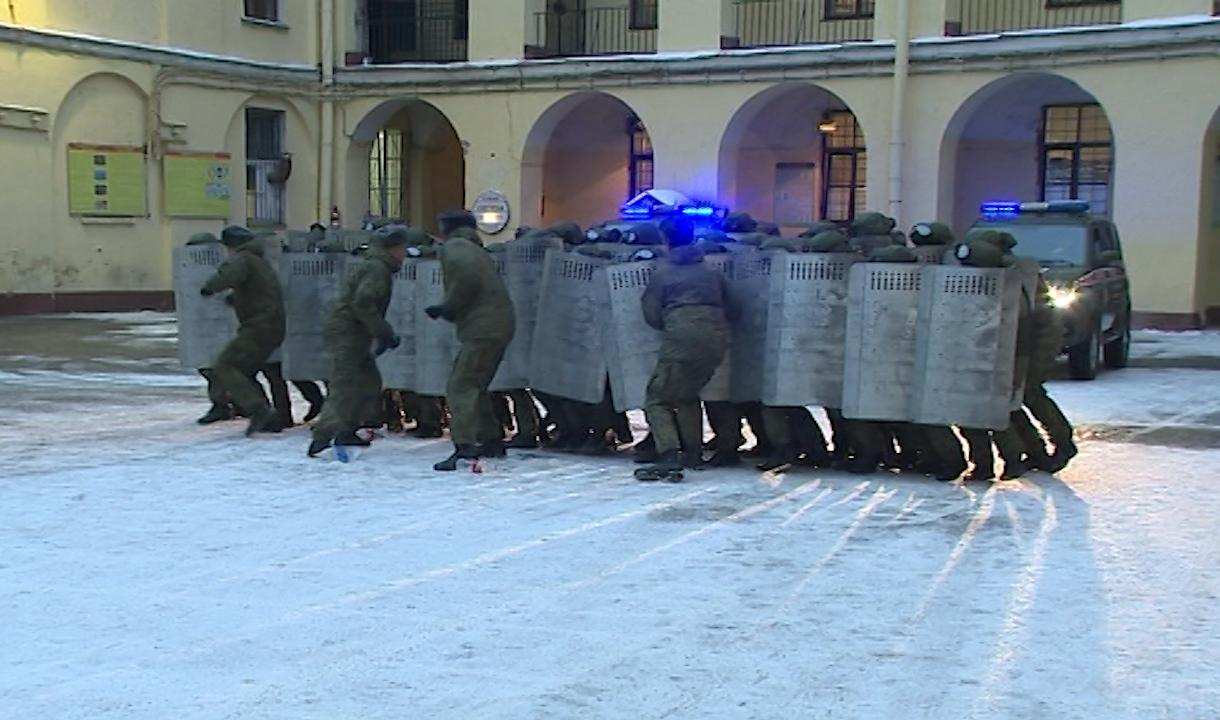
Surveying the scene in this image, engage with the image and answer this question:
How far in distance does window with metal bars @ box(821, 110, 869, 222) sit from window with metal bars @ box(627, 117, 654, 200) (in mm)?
3960

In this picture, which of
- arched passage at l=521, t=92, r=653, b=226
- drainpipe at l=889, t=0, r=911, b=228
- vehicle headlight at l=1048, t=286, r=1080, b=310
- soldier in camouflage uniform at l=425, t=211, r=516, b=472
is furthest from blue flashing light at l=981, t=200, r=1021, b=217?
arched passage at l=521, t=92, r=653, b=226

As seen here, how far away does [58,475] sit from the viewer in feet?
28.7

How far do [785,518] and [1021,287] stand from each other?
2.30 metres

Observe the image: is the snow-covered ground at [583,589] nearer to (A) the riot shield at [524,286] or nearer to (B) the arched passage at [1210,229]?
(A) the riot shield at [524,286]

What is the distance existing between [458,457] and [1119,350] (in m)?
10.2

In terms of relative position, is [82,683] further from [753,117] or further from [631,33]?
[631,33]

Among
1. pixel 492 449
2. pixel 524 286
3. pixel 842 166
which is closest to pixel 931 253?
pixel 524 286

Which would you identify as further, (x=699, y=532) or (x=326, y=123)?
(x=326, y=123)

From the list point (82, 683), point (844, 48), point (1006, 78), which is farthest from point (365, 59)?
point (82, 683)

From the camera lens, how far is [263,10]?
25.9 m

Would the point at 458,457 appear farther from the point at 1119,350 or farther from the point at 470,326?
the point at 1119,350

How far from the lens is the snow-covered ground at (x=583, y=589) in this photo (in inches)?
189

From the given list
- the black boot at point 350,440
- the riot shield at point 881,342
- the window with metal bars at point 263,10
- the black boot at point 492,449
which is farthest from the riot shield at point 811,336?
the window with metal bars at point 263,10

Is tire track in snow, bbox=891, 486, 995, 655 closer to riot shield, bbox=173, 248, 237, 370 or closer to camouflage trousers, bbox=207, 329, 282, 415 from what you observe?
camouflage trousers, bbox=207, 329, 282, 415
